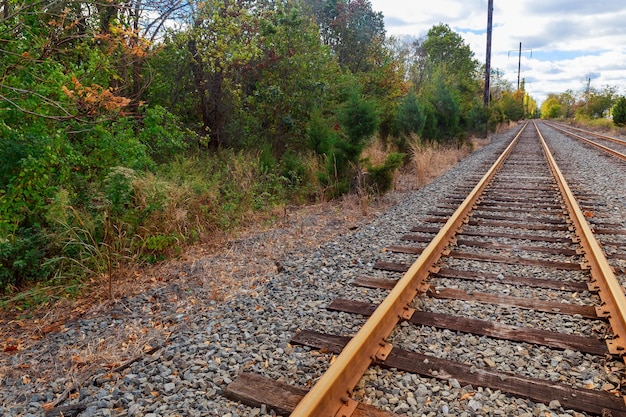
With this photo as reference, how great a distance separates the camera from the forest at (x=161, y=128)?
4863 millimetres

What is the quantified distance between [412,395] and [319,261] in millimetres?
2711

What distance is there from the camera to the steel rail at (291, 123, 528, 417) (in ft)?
8.03

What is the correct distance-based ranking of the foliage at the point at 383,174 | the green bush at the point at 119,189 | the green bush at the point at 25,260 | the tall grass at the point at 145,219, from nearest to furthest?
the green bush at the point at 25,260 < the tall grass at the point at 145,219 < the green bush at the point at 119,189 < the foliage at the point at 383,174

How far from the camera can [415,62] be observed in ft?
117

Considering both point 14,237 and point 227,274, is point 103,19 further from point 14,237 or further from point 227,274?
point 227,274

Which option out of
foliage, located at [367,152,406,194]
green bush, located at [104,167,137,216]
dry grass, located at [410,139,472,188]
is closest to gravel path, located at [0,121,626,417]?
green bush, located at [104,167,137,216]

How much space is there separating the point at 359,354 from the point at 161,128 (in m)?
5.82

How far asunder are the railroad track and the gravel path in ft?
0.10

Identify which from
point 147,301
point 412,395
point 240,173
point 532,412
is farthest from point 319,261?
point 240,173

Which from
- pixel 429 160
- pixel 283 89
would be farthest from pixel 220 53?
pixel 429 160

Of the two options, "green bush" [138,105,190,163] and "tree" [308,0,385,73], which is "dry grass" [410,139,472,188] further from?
"tree" [308,0,385,73]

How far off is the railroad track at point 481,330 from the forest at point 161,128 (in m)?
2.68

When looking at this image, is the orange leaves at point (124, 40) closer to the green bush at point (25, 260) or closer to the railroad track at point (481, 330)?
the green bush at point (25, 260)

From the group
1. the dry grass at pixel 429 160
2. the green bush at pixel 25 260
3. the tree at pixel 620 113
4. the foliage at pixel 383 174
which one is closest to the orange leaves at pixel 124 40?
the green bush at pixel 25 260
